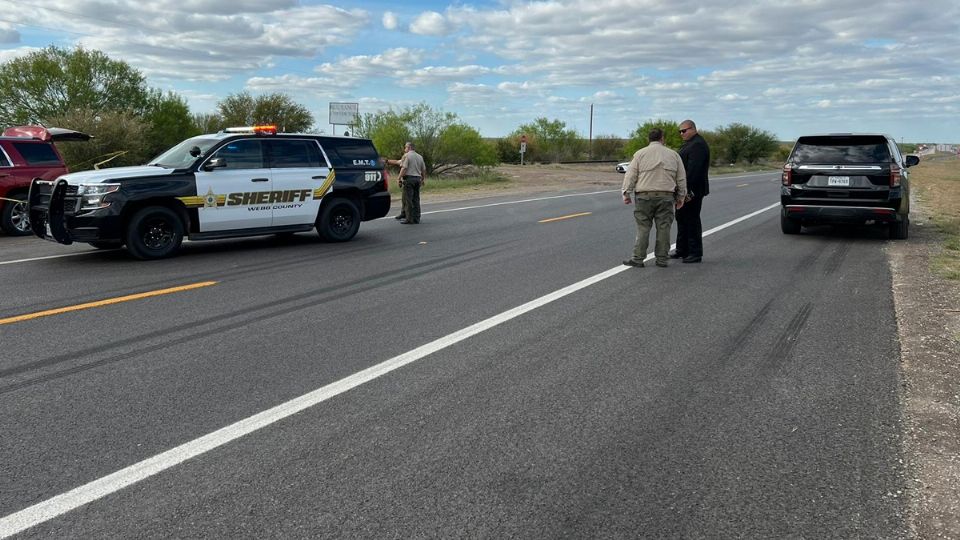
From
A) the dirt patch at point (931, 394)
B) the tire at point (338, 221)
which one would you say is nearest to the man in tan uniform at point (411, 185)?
the tire at point (338, 221)

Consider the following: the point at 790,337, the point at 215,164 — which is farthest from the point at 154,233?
the point at 790,337

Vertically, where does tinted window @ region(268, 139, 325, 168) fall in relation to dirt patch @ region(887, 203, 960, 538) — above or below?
above

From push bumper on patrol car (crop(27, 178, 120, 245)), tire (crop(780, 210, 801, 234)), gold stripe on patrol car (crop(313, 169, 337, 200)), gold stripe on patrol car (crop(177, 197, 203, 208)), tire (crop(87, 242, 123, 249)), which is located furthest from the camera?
tire (crop(780, 210, 801, 234))

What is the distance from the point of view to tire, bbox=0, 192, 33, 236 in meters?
13.8

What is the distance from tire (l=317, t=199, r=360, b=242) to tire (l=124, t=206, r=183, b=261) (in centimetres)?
250

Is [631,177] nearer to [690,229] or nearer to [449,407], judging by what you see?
[690,229]

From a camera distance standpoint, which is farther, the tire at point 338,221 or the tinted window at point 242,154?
the tire at point 338,221

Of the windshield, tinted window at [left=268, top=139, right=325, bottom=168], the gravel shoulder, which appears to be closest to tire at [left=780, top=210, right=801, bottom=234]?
the gravel shoulder

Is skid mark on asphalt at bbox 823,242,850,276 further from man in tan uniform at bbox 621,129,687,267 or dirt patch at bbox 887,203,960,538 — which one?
man in tan uniform at bbox 621,129,687,267

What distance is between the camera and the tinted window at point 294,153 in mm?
12164

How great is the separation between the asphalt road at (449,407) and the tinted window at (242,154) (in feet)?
7.92

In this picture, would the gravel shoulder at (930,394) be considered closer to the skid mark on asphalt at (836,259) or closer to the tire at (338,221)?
the skid mark on asphalt at (836,259)

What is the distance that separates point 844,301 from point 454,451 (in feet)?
19.3

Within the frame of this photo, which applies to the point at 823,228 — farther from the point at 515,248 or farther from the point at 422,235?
the point at 422,235
